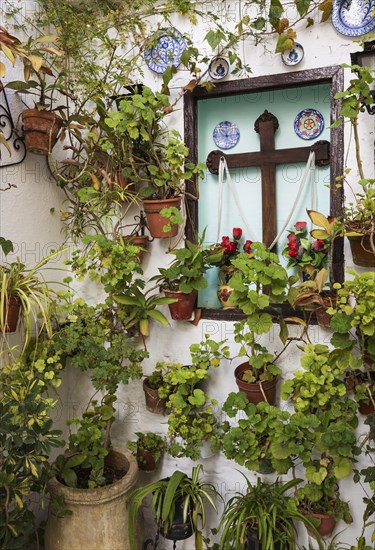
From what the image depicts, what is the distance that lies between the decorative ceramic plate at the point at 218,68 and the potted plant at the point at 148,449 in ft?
6.71

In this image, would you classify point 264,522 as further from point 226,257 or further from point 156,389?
point 226,257

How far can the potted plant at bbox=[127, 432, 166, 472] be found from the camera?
272 centimetres

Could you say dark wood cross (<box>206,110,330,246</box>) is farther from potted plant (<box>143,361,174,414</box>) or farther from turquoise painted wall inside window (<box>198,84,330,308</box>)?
potted plant (<box>143,361,174,414</box>)

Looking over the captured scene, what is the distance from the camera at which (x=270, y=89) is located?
8.60 ft

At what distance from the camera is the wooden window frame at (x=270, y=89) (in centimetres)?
242

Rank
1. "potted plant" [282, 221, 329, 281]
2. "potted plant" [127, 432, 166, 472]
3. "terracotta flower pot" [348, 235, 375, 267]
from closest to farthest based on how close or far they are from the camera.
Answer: "terracotta flower pot" [348, 235, 375, 267] < "potted plant" [282, 221, 329, 281] < "potted plant" [127, 432, 166, 472]

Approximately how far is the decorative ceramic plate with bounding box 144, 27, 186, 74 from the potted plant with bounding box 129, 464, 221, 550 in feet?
7.32

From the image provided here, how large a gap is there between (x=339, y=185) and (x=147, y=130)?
104cm

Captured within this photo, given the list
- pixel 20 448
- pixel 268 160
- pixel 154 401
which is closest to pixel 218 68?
pixel 268 160

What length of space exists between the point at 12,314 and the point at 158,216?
0.90 metres

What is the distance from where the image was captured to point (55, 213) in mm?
2986

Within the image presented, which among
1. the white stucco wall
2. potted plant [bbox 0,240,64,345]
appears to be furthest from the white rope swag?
potted plant [bbox 0,240,64,345]

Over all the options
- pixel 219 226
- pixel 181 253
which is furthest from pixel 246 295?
pixel 219 226

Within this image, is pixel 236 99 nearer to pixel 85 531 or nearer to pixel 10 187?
pixel 10 187
